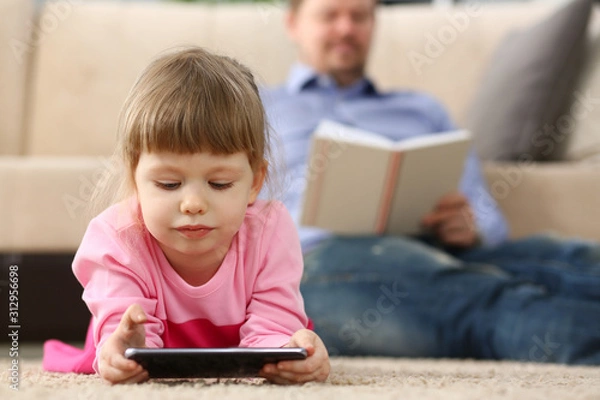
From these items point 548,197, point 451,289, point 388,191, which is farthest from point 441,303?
point 548,197

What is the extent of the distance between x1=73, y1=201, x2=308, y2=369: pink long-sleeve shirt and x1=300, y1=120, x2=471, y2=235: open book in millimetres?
633

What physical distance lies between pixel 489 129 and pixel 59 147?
1.26 metres

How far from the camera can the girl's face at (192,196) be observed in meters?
0.90

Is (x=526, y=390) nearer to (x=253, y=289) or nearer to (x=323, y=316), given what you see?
(x=253, y=289)

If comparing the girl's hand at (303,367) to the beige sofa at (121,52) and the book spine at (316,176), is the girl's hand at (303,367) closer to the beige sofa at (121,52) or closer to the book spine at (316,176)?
the book spine at (316,176)

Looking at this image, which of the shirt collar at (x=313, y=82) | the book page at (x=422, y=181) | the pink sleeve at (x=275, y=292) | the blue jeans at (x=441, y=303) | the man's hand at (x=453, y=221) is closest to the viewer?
the pink sleeve at (x=275, y=292)

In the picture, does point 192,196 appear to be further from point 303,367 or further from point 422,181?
point 422,181

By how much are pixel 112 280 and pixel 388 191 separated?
0.94 metres

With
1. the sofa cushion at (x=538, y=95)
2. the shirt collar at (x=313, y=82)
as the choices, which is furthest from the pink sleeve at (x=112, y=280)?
the sofa cushion at (x=538, y=95)

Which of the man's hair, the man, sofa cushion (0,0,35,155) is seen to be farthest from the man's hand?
sofa cushion (0,0,35,155)

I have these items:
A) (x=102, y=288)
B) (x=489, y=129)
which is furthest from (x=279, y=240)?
(x=489, y=129)

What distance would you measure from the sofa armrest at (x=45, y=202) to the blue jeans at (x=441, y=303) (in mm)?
650

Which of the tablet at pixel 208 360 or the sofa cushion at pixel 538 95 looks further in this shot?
the sofa cushion at pixel 538 95
